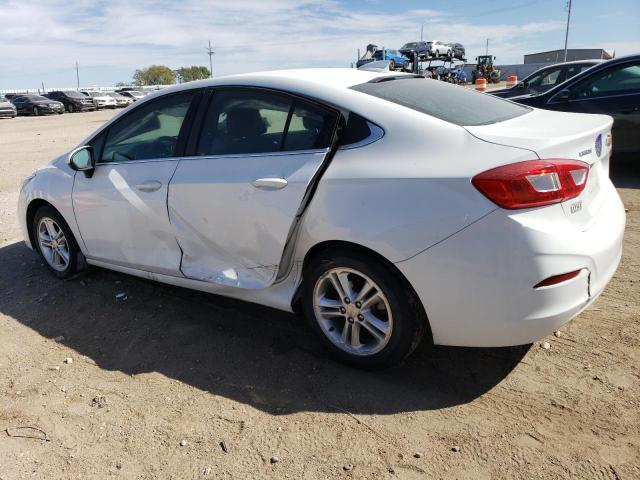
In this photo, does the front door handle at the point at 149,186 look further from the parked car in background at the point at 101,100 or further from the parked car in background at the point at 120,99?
the parked car in background at the point at 120,99

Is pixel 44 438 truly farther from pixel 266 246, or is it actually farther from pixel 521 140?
pixel 521 140

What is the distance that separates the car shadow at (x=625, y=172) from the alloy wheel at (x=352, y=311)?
559 centimetres

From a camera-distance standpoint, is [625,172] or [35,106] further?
[35,106]

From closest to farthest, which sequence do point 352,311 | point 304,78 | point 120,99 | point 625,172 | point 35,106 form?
point 352,311
point 304,78
point 625,172
point 35,106
point 120,99

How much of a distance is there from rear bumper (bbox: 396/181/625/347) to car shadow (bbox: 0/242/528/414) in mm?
407

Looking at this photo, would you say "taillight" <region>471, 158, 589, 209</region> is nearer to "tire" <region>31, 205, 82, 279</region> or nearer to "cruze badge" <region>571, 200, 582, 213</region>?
"cruze badge" <region>571, 200, 582, 213</region>

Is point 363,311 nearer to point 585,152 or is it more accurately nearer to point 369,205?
point 369,205

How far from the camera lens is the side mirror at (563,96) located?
299 inches

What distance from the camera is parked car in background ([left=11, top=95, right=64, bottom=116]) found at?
35844 mm

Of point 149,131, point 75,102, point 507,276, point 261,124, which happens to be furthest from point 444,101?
point 75,102

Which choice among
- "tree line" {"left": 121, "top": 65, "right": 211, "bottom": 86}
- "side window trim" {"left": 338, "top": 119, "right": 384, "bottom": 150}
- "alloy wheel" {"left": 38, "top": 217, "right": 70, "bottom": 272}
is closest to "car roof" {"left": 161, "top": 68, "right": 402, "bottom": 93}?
"side window trim" {"left": 338, "top": 119, "right": 384, "bottom": 150}

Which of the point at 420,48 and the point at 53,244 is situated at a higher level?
the point at 420,48

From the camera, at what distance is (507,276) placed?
2463 mm

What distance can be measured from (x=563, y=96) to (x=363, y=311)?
6.10 metres
